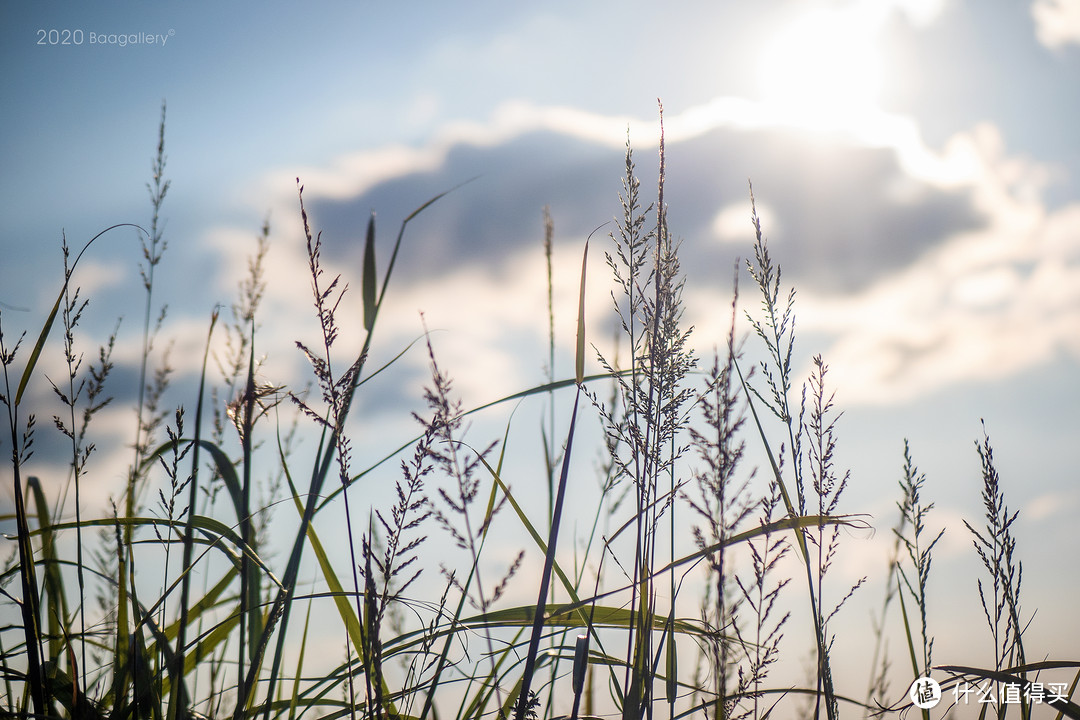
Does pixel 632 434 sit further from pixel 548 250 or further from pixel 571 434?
pixel 548 250

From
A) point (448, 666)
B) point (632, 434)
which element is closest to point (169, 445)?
point (448, 666)

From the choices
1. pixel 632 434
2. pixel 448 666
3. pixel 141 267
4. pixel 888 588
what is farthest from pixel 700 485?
pixel 141 267

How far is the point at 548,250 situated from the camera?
2.16 metres

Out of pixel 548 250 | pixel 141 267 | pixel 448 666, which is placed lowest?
pixel 448 666

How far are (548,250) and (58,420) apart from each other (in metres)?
1.39

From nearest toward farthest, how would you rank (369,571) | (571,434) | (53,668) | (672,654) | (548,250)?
1. (369,571)
2. (571,434)
3. (672,654)
4. (53,668)
5. (548,250)

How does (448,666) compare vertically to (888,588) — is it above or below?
below

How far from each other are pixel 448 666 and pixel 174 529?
69 cm

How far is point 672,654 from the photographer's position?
1.45 m

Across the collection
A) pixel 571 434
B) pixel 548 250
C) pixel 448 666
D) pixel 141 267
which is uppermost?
pixel 141 267

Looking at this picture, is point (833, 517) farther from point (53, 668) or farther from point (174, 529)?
point (53, 668)

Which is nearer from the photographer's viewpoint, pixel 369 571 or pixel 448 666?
pixel 369 571

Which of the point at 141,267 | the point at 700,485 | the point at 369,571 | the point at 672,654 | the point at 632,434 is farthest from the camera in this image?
the point at 141,267

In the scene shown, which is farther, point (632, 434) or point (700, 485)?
point (700, 485)
